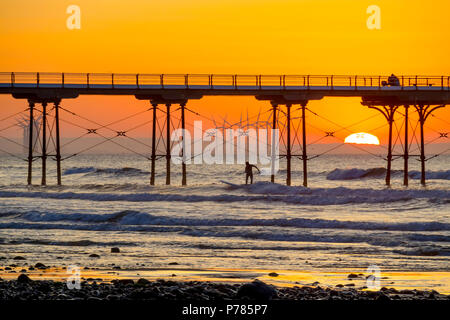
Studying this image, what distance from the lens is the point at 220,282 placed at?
1529cm

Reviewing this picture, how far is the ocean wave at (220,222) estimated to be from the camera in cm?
2742

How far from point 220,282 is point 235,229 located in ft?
35.9

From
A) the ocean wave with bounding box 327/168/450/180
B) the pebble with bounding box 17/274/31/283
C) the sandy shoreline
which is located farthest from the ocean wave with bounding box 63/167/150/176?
the pebble with bounding box 17/274/31/283

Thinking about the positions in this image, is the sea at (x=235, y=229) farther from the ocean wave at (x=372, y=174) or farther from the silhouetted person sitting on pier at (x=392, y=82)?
the ocean wave at (x=372, y=174)

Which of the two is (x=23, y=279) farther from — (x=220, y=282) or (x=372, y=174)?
Result: (x=372, y=174)

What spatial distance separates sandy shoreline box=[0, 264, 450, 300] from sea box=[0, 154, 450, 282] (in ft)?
2.98

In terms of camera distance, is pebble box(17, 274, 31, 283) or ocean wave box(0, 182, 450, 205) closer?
pebble box(17, 274, 31, 283)

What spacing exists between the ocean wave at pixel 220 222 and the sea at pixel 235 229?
0.04m

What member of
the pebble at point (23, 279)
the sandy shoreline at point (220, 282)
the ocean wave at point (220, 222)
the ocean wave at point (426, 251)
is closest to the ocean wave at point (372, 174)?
the ocean wave at point (220, 222)

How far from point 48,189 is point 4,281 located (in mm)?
34989

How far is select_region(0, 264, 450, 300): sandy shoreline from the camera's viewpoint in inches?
531

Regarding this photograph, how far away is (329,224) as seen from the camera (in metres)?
27.9

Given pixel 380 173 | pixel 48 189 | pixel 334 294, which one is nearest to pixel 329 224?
pixel 334 294

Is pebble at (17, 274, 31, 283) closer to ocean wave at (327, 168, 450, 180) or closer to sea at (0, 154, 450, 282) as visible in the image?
sea at (0, 154, 450, 282)
